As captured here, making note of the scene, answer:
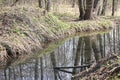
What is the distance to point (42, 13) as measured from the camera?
71.4 feet

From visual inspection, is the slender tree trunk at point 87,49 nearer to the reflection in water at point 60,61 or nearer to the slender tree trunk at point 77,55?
the reflection in water at point 60,61

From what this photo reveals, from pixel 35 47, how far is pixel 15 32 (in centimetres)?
129

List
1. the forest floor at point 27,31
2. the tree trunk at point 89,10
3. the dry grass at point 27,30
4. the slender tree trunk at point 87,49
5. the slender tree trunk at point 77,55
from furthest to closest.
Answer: the tree trunk at point 89,10, the dry grass at point 27,30, the forest floor at point 27,31, the slender tree trunk at point 87,49, the slender tree trunk at point 77,55

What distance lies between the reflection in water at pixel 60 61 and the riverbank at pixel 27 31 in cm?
96

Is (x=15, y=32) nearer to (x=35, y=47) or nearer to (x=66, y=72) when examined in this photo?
(x=35, y=47)

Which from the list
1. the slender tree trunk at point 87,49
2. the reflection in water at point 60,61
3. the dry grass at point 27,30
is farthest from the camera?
the dry grass at point 27,30

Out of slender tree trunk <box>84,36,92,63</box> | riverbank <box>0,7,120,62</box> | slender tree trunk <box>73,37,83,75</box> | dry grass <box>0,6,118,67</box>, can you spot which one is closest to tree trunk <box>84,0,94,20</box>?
riverbank <box>0,7,120,62</box>

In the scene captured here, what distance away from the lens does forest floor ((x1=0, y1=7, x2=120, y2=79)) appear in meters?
15.0

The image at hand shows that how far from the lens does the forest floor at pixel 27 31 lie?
14977mm

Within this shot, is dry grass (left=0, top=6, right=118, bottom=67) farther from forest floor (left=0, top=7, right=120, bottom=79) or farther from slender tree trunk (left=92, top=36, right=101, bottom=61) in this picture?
slender tree trunk (left=92, top=36, right=101, bottom=61)

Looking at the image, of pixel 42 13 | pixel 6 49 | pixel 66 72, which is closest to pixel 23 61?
pixel 6 49

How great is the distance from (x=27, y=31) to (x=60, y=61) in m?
4.00

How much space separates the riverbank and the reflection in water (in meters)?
0.96

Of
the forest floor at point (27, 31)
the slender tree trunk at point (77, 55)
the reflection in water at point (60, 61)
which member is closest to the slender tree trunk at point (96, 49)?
the reflection in water at point (60, 61)
